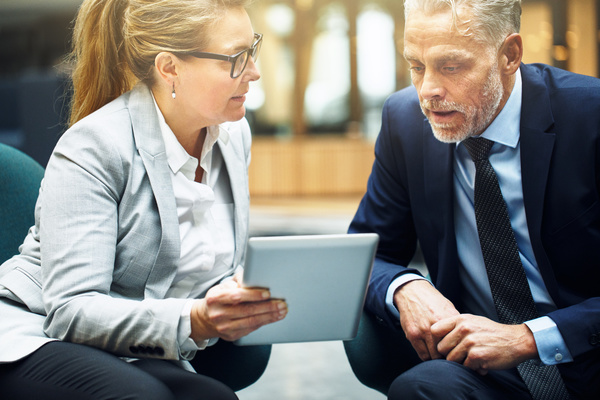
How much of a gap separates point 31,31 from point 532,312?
12254 millimetres

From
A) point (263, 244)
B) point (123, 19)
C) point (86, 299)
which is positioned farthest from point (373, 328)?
point (123, 19)

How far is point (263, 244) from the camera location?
1.04m

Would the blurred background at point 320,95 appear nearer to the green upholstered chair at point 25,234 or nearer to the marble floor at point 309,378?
the marble floor at point 309,378

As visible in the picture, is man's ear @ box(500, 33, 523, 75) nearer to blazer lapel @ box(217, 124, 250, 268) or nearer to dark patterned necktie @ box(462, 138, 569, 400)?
dark patterned necktie @ box(462, 138, 569, 400)

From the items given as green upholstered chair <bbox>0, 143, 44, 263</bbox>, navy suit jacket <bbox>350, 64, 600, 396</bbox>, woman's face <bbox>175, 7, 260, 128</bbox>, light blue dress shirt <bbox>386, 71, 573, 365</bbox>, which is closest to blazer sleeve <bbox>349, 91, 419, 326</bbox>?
navy suit jacket <bbox>350, 64, 600, 396</bbox>

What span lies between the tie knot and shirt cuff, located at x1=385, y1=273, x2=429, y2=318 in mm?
309

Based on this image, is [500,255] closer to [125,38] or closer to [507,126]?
[507,126]

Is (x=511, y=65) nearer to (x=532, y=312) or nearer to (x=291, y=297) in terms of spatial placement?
(x=532, y=312)

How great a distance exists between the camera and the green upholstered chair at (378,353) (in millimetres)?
1447

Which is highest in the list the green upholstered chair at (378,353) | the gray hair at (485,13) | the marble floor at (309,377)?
the gray hair at (485,13)

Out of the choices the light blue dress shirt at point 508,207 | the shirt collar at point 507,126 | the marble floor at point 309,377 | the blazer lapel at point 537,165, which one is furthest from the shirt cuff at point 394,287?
the marble floor at point 309,377

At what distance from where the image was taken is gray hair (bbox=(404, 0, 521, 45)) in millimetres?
1353

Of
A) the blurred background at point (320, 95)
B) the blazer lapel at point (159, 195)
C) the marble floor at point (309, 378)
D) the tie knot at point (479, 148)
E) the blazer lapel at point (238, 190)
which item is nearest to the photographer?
the blazer lapel at point (159, 195)

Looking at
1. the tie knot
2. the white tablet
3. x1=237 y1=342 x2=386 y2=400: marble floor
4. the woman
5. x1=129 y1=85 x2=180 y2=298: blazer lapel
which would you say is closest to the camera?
the white tablet
